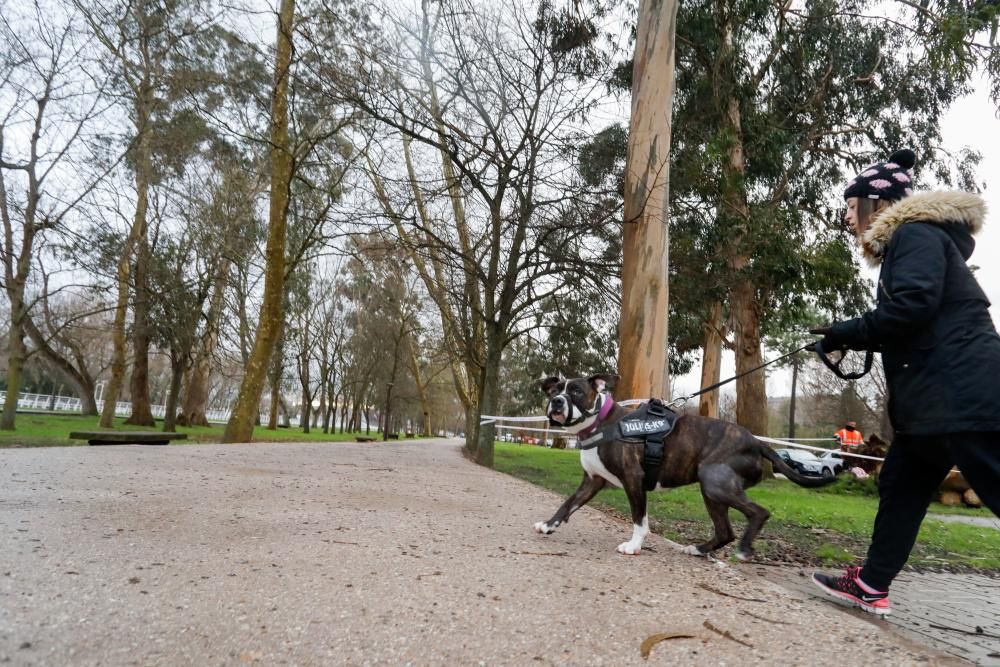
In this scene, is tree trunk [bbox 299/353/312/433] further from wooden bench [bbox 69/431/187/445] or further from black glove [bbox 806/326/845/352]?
black glove [bbox 806/326/845/352]

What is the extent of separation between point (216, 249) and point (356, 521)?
60.0ft

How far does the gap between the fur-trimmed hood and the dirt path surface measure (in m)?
1.70

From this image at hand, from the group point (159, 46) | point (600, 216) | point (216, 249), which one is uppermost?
point (159, 46)

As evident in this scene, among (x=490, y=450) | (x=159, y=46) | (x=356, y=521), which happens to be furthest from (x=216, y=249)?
(x=356, y=521)

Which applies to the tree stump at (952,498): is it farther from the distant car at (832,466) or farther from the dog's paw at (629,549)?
the dog's paw at (629,549)

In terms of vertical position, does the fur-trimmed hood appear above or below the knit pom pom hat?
below

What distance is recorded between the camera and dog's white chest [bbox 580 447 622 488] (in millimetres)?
4004

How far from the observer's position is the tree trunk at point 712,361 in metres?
15.3

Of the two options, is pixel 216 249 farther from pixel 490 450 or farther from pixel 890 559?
pixel 890 559

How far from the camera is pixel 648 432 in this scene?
3.86 metres

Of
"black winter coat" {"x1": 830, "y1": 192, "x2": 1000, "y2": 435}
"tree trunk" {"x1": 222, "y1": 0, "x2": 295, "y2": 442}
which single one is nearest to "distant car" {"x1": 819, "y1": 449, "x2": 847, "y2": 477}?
"black winter coat" {"x1": 830, "y1": 192, "x2": 1000, "y2": 435}

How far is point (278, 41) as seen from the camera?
45.0ft

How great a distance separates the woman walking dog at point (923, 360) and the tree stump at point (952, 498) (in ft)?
37.2

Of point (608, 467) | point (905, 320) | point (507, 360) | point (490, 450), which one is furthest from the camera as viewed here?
point (507, 360)
